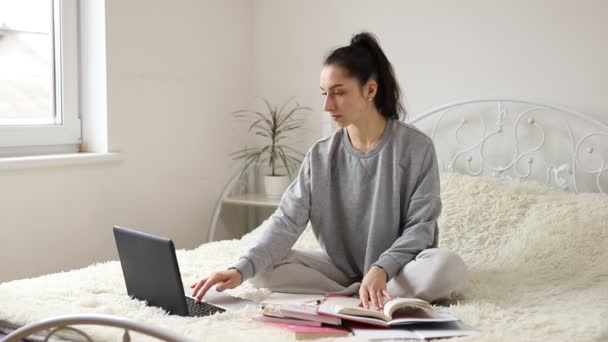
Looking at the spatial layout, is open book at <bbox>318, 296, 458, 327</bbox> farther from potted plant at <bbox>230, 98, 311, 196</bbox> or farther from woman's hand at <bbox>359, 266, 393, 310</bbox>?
potted plant at <bbox>230, 98, 311, 196</bbox>

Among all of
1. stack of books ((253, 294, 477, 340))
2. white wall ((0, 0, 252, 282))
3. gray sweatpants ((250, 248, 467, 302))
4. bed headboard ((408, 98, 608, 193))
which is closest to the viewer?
stack of books ((253, 294, 477, 340))

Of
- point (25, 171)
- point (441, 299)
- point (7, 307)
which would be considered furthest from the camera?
point (25, 171)

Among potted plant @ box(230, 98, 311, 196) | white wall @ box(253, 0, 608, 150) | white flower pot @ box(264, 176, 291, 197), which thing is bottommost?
white flower pot @ box(264, 176, 291, 197)

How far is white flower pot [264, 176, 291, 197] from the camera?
3396mm

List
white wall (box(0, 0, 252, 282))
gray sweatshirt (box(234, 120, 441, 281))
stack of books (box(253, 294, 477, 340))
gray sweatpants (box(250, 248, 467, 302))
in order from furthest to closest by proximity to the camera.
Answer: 1. white wall (box(0, 0, 252, 282))
2. gray sweatshirt (box(234, 120, 441, 281))
3. gray sweatpants (box(250, 248, 467, 302))
4. stack of books (box(253, 294, 477, 340))

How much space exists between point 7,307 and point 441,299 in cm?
105

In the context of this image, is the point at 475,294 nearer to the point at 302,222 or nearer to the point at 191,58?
the point at 302,222

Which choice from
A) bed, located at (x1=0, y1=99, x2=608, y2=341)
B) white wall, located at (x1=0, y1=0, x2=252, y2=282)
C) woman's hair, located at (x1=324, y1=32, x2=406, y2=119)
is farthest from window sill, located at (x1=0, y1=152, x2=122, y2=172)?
woman's hair, located at (x1=324, y1=32, x2=406, y2=119)

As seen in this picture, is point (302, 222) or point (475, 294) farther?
point (302, 222)

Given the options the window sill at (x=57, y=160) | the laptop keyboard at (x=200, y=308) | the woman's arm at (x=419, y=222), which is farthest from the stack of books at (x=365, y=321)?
the window sill at (x=57, y=160)

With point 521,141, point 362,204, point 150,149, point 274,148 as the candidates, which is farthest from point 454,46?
point 150,149

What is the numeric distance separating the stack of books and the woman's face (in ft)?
1.95

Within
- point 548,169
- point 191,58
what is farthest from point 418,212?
point 191,58

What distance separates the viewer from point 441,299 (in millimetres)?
2021
